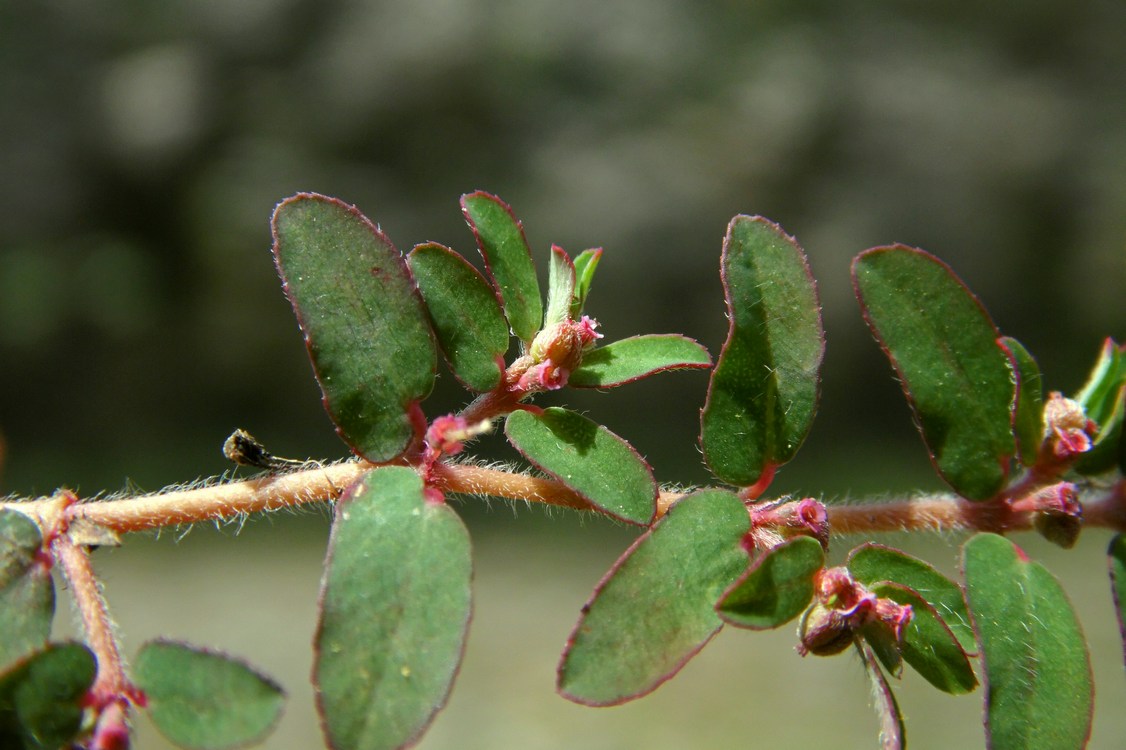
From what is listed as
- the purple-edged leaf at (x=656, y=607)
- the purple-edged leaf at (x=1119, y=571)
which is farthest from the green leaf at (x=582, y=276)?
the purple-edged leaf at (x=1119, y=571)

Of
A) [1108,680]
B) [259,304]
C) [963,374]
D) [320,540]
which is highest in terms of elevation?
[963,374]

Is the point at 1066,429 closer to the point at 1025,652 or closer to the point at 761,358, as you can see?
the point at 1025,652

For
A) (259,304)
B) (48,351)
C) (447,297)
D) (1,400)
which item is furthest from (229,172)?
(447,297)

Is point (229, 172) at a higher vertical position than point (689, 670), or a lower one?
higher

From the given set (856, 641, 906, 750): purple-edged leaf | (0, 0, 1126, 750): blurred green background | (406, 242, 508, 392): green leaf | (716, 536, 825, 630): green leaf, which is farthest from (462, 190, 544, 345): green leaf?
(0, 0, 1126, 750): blurred green background

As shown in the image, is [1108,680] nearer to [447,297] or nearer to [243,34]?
[447,297]

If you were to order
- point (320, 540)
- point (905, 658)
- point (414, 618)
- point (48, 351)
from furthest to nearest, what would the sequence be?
point (48, 351), point (320, 540), point (905, 658), point (414, 618)
